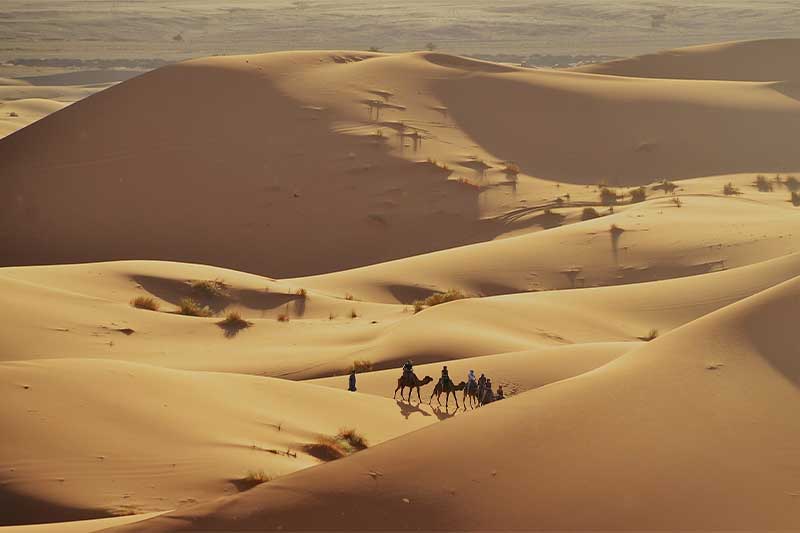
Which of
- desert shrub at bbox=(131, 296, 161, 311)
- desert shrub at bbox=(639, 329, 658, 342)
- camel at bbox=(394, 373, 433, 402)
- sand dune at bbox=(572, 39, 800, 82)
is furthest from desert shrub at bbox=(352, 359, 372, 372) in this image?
sand dune at bbox=(572, 39, 800, 82)

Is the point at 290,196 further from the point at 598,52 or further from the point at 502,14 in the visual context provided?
the point at 502,14

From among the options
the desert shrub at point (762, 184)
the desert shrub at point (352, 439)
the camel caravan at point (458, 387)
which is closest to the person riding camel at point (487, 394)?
the camel caravan at point (458, 387)

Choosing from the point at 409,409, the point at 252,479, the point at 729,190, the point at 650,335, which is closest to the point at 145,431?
the point at 252,479

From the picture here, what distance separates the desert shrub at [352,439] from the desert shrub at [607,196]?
19166 mm

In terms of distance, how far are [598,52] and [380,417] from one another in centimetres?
7546

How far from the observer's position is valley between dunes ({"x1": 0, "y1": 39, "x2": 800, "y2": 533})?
7.65 meters

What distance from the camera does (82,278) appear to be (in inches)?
761

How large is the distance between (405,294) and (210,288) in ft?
12.4

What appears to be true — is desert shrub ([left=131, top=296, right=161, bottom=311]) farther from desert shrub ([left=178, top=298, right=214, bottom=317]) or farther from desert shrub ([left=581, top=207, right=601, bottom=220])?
desert shrub ([left=581, top=207, right=601, bottom=220])

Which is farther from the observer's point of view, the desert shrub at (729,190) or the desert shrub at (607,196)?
the desert shrub at (607,196)

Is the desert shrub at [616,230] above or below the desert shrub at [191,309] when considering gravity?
above

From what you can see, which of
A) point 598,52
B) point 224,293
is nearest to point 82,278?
point 224,293

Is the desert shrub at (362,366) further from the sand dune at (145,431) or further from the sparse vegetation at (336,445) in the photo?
the sparse vegetation at (336,445)

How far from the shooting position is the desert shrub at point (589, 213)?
88.6 ft
